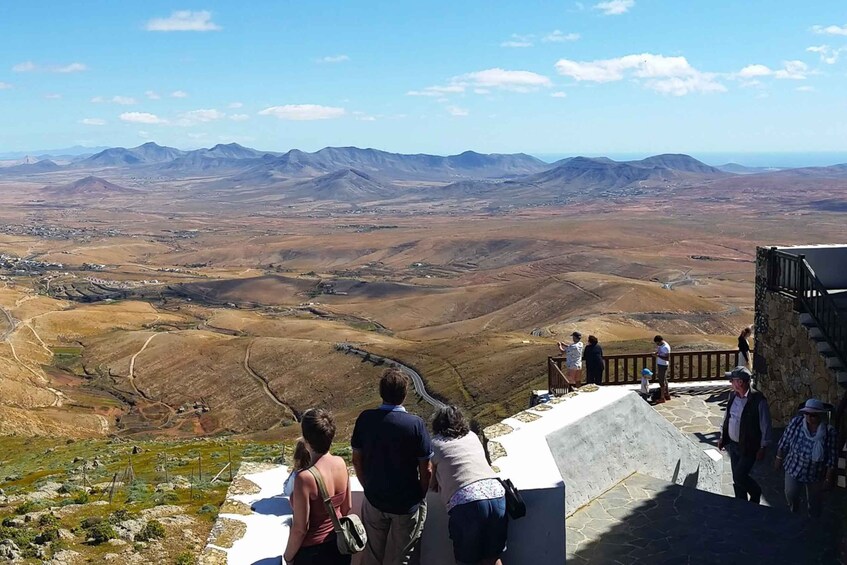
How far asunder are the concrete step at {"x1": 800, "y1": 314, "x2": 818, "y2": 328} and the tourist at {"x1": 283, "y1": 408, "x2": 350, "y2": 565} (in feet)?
29.8

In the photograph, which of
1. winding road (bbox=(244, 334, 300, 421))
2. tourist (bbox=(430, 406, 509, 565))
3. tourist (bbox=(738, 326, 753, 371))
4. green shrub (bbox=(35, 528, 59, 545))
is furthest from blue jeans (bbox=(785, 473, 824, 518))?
winding road (bbox=(244, 334, 300, 421))

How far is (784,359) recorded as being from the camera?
1268cm

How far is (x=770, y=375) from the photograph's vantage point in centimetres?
1332

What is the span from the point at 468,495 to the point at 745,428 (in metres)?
4.34

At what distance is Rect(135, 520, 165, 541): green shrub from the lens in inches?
343

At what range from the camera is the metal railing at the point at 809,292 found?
11094 millimetres

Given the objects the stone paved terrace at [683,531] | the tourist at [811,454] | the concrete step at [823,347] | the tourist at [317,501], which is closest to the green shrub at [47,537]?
the tourist at [317,501]

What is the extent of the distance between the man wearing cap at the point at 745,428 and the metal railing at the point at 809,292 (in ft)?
10.3

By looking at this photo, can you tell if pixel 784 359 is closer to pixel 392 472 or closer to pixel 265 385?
pixel 392 472

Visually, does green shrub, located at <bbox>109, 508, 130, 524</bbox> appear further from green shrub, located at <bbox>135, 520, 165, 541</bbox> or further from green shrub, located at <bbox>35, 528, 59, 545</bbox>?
green shrub, located at <bbox>35, 528, 59, 545</bbox>

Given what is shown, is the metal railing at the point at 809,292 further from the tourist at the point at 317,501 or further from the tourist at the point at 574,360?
the tourist at the point at 317,501

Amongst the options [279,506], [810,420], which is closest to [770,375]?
[810,420]

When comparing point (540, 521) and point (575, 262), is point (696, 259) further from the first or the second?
point (540, 521)

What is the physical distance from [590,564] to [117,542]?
5.24 m
